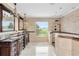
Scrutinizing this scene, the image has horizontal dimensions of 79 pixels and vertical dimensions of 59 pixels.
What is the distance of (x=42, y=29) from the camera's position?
1421 centimetres

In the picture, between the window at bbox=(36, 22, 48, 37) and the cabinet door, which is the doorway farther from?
the cabinet door

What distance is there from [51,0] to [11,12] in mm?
5055

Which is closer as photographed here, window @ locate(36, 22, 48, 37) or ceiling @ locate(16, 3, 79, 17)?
ceiling @ locate(16, 3, 79, 17)

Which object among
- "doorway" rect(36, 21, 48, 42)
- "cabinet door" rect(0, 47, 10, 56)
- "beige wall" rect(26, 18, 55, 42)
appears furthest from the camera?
"doorway" rect(36, 21, 48, 42)

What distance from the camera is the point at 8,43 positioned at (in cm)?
418

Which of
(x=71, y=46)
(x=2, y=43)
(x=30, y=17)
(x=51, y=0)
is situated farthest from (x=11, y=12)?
(x=30, y=17)

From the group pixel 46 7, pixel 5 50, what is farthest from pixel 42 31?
pixel 5 50

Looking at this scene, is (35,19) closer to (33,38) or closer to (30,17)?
(30,17)

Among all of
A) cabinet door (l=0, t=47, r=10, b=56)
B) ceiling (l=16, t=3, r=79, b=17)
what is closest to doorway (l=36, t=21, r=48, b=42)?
ceiling (l=16, t=3, r=79, b=17)

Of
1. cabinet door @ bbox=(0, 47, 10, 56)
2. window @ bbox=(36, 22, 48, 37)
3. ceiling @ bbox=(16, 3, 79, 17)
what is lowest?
cabinet door @ bbox=(0, 47, 10, 56)

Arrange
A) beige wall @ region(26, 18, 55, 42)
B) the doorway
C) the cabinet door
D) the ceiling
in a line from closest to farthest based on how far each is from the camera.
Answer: the cabinet door
the ceiling
beige wall @ region(26, 18, 55, 42)
the doorway

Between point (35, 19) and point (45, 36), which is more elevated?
point (35, 19)

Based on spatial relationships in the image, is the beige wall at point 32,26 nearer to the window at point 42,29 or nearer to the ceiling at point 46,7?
the window at point 42,29

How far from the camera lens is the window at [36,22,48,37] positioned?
13.9 meters
